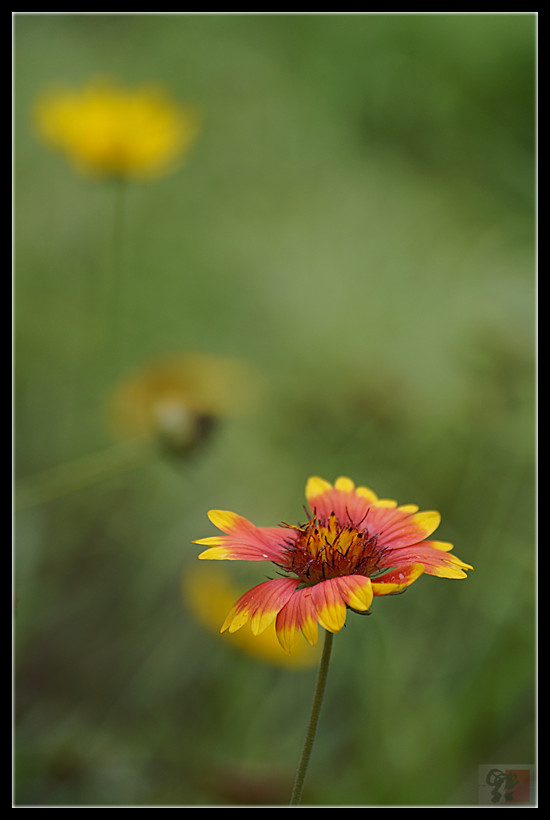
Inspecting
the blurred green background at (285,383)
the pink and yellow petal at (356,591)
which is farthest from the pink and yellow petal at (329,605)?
the blurred green background at (285,383)

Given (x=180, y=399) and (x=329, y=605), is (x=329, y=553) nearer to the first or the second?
(x=329, y=605)

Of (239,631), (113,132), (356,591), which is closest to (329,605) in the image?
(356,591)

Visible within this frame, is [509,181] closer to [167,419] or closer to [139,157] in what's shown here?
[139,157]

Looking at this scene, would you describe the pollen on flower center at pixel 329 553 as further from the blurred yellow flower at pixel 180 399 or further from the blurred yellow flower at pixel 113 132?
the blurred yellow flower at pixel 113 132

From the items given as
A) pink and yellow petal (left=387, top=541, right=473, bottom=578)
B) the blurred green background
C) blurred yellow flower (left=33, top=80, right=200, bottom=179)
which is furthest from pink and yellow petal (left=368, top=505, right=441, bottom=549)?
blurred yellow flower (left=33, top=80, right=200, bottom=179)

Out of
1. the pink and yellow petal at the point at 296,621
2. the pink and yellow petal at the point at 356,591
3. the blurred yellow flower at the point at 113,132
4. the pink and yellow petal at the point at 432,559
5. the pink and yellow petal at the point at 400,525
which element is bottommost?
the pink and yellow petal at the point at 296,621

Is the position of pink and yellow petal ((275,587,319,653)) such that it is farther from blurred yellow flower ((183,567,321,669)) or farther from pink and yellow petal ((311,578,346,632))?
blurred yellow flower ((183,567,321,669))
